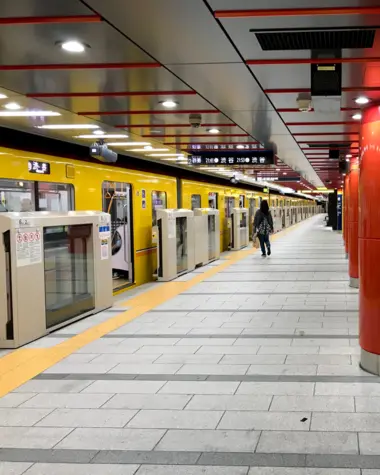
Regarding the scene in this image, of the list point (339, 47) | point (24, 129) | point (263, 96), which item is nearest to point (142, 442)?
point (339, 47)

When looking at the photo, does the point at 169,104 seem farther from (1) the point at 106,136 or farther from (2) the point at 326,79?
(1) the point at 106,136

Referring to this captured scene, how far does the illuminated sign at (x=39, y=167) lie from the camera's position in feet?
26.7

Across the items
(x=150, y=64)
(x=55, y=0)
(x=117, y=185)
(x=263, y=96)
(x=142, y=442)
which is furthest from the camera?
(x=117, y=185)

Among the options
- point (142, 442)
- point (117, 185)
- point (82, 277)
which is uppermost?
point (117, 185)

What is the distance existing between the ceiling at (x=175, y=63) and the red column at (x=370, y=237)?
0.44 m

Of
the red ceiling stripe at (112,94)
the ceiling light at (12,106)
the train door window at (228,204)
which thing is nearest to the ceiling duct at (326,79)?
the red ceiling stripe at (112,94)

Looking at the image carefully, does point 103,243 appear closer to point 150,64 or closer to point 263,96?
point 263,96

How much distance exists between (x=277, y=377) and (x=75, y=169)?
559 centimetres

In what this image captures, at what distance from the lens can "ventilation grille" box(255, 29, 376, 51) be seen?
3.75 m

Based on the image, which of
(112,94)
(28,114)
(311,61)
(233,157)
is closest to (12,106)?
(28,114)

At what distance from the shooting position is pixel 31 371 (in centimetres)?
546

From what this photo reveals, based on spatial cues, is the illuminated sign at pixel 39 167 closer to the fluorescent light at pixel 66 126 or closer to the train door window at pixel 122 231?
the fluorescent light at pixel 66 126

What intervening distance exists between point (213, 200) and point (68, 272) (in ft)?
42.0

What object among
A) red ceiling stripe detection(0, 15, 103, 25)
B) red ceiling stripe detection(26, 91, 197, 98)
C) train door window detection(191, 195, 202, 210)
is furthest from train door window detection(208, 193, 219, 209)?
red ceiling stripe detection(0, 15, 103, 25)
